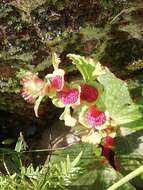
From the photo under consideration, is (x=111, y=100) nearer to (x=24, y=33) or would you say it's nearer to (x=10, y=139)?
(x=24, y=33)

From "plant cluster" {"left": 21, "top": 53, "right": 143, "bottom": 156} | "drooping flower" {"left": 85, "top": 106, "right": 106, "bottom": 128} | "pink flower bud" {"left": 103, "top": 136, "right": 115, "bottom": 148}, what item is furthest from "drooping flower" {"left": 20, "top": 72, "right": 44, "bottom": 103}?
"pink flower bud" {"left": 103, "top": 136, "right": 115, "bottom": 148}

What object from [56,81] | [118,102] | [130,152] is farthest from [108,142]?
[56,81]

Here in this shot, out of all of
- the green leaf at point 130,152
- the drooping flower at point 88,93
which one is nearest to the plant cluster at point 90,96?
the drooping flower at point 88,93

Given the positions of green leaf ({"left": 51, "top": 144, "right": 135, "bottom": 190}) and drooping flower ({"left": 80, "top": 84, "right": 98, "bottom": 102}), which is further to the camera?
green leaf ({"left": 51, "top": 144, "right": 135, "bottom": 190})

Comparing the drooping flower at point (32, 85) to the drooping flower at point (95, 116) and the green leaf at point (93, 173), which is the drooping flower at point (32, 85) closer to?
the drooping flower at point (95, 116)

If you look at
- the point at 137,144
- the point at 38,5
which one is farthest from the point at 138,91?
the point at 38,5

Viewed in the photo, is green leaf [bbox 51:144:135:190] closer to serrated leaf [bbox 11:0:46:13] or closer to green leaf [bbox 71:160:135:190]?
green leaf [bbox 71:160:135:190]
